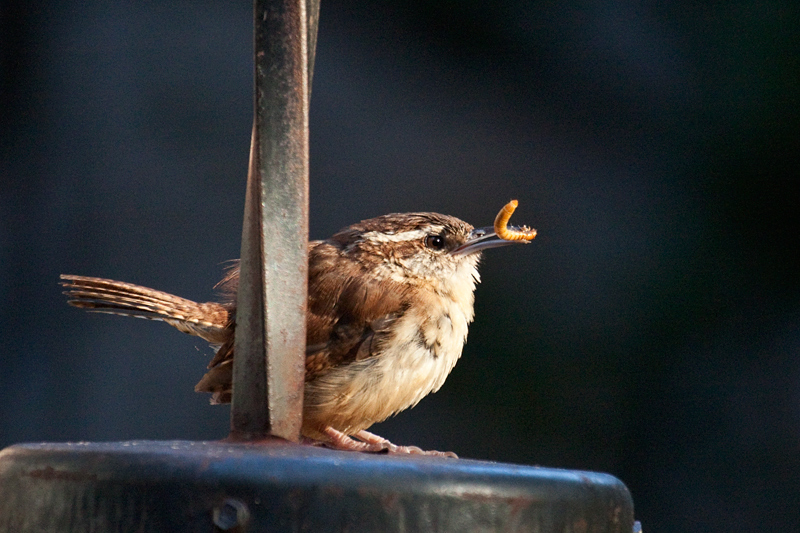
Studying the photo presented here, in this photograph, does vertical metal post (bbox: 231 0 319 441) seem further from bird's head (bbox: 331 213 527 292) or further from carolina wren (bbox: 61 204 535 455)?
bird's head (bbox: 331 213 527 292)

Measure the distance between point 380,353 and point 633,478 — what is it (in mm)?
3230

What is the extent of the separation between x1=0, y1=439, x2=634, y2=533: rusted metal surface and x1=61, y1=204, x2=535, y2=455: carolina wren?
1.26 m

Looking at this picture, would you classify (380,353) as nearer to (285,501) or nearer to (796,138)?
(285,501)

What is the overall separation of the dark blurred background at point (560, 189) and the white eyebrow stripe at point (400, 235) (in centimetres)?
179

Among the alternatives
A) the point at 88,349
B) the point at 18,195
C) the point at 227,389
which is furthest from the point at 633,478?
the point at 18,195

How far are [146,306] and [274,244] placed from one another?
156 cm

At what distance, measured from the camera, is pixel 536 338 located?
5.09 m

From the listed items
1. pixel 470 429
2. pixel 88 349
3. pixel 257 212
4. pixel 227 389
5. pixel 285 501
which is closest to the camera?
pixel 285 501

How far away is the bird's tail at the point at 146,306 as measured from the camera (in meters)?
2.43

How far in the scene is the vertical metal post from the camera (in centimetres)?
104

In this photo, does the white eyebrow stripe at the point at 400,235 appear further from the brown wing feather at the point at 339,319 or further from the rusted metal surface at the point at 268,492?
the rusted metal surface at the point at 268,492

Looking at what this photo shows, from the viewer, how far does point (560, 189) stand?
5199 mm

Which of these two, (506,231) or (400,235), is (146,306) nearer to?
(400,235)

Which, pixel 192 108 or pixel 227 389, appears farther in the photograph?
pixel 192 108
